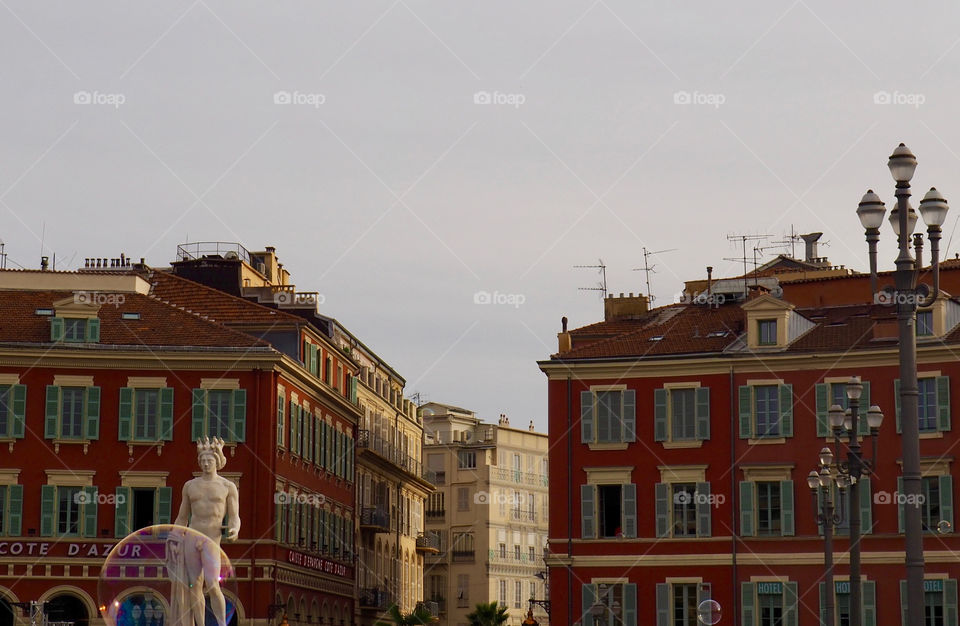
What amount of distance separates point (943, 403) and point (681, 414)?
9260 mm

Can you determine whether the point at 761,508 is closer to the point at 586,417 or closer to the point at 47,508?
the point at 586,417

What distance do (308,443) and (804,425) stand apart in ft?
63.2

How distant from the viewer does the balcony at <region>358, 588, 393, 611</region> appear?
75.6m

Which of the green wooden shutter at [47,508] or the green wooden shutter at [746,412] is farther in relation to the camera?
the green wooden shutter at [746,412]

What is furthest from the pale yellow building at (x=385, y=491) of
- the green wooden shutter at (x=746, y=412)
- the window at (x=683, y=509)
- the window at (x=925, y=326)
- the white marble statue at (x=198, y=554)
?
the white marble statue at (x=198, y=554)

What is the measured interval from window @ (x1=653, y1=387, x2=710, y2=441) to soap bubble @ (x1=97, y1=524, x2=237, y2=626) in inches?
1468

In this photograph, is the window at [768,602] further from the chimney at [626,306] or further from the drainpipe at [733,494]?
the chimney at [626,306]

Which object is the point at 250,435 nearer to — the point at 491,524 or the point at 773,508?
the point at 773,508

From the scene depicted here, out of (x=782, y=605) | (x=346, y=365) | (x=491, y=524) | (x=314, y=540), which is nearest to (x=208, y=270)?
(x=346, y=365)

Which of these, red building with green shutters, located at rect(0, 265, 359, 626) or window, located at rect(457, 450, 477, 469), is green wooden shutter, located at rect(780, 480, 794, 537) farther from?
window, located at rect(457, 450, 477, 469)

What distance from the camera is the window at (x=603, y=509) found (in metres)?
60.9

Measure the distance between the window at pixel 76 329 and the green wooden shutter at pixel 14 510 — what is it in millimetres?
5425

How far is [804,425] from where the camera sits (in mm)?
59188

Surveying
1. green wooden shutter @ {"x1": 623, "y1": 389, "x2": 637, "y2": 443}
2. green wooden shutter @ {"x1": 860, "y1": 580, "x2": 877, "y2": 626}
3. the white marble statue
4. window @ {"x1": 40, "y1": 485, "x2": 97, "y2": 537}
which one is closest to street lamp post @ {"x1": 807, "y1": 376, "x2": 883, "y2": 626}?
the white marble statue
